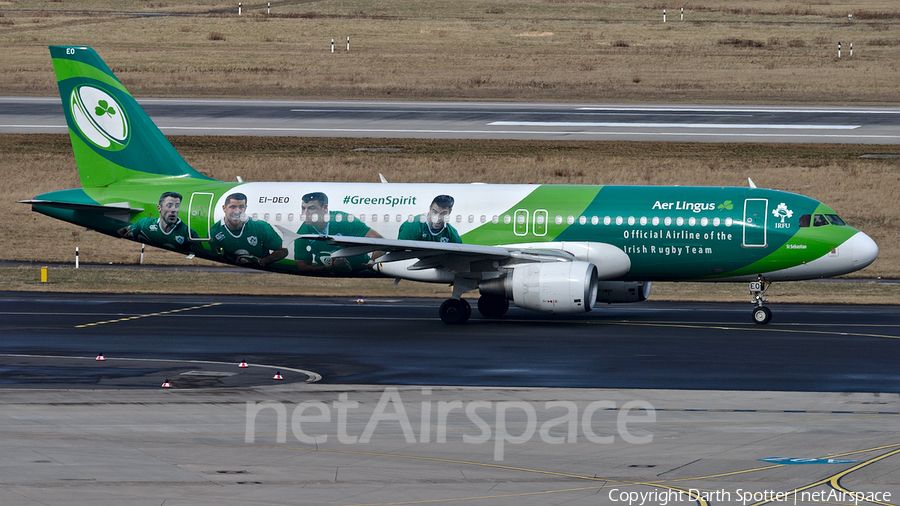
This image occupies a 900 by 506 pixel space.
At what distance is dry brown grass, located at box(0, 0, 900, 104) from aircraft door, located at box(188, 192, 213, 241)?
43.7 metres

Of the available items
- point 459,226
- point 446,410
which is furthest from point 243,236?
point 446,410

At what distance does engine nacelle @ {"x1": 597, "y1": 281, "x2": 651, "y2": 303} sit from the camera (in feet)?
125

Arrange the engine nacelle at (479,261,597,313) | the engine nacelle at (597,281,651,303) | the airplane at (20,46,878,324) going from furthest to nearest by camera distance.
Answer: the engine nacelle at (597,281,651,303), the airplane at (20,46,878,324), the engine nacelle at (479,261,597,313)

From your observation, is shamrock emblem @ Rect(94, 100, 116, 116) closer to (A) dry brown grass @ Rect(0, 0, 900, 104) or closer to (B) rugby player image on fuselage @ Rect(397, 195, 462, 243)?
(B) rugby player image on fuselage @ Rect(397, 195, 462, 243)

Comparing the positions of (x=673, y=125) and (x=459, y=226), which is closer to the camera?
(x=459, y=226)

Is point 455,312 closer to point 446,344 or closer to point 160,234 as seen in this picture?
point 446,344

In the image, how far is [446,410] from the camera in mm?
23109

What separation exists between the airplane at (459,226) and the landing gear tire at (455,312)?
45 millimetres

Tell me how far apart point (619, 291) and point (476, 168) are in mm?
24349

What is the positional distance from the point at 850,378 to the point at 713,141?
3827 centimetres

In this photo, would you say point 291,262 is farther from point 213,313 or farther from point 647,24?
point 647,24

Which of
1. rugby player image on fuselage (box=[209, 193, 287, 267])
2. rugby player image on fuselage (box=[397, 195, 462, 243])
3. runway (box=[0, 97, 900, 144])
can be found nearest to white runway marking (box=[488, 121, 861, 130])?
runway (box=[0, 97, 900, 144])

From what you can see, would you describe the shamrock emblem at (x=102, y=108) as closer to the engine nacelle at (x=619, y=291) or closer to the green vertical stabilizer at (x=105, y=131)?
the green vertical stabilizer at (x=105, y=131)

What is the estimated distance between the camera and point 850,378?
26.9 metres
